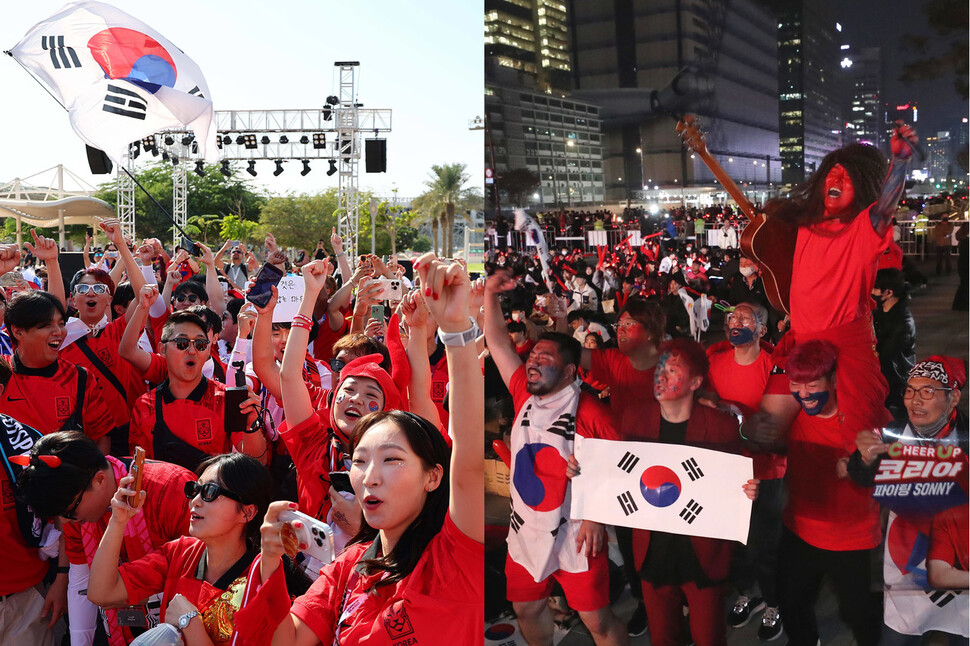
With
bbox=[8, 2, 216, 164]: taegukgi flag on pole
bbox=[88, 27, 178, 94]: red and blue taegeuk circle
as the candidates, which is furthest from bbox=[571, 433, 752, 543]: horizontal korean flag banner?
bbox=[88, 27, 178, 94]: red and blue taegeuk circle

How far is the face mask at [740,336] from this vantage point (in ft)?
5.40

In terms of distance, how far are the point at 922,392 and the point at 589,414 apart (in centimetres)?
67

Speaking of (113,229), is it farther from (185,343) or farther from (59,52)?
(59,52)

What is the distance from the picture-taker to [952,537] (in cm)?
152

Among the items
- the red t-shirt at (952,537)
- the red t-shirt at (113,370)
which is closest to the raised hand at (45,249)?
the red t-shirt at (113,370)

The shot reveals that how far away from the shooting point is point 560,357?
1803 mm

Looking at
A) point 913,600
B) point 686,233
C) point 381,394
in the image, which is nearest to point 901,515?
point 913,600

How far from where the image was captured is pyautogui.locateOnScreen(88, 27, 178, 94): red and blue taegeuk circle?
6.39m

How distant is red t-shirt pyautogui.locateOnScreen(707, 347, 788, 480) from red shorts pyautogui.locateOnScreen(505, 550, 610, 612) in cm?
42

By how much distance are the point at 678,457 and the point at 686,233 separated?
486 mm

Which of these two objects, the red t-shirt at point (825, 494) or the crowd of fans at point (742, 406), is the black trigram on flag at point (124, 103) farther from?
the red t-shirt at point (825, 494)

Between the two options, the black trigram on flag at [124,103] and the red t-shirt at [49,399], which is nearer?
the red t-shirt at [49,399]

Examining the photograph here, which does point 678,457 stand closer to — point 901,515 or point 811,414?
point 811,414

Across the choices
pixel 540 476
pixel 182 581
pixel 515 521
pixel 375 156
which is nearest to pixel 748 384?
pixel 540 476
